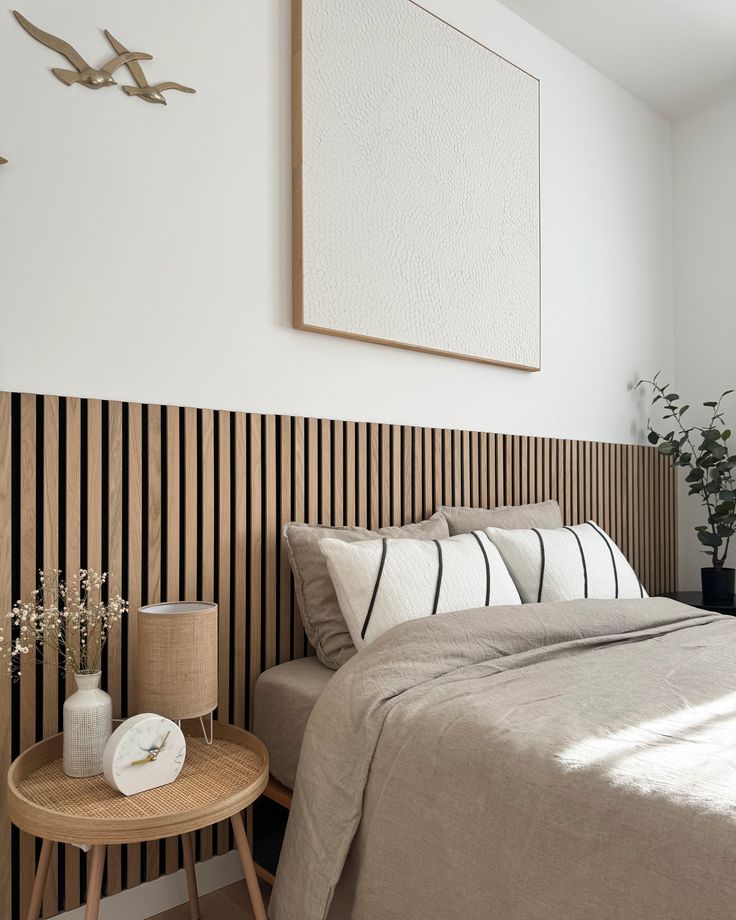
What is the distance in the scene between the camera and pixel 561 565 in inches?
89.4

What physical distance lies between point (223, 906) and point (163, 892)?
154 millimetres

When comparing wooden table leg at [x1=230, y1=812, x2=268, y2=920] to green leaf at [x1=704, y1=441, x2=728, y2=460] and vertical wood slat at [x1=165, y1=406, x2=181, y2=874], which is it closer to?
vertical wood slat at [x1=165, y1=406, x2=181, y2=874]

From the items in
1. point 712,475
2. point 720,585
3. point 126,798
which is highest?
point 712,475

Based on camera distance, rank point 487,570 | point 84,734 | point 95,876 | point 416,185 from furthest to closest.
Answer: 1. point 416,185
2. point 487,570
3. point 84,734
4. point 95,876

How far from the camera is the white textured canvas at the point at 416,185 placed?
221 centimetres

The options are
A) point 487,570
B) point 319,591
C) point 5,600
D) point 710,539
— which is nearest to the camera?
point 5,600

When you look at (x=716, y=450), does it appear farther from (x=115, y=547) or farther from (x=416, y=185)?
(x=115, y=547)

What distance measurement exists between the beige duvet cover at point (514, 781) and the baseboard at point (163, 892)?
0.51 metres

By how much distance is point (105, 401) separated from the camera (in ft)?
5.71

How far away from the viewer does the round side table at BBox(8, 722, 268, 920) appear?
1250mm

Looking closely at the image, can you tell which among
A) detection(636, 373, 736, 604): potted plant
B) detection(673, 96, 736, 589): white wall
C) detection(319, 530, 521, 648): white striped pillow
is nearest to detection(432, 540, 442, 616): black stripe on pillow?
detection(319, 530, 521, 648): white striped pillow

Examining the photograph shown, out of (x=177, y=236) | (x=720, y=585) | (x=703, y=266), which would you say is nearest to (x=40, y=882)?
(x=177, y=236)

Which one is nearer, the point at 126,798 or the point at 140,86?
the point at 126,798

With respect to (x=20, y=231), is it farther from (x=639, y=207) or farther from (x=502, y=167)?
(x=639, y=207)
